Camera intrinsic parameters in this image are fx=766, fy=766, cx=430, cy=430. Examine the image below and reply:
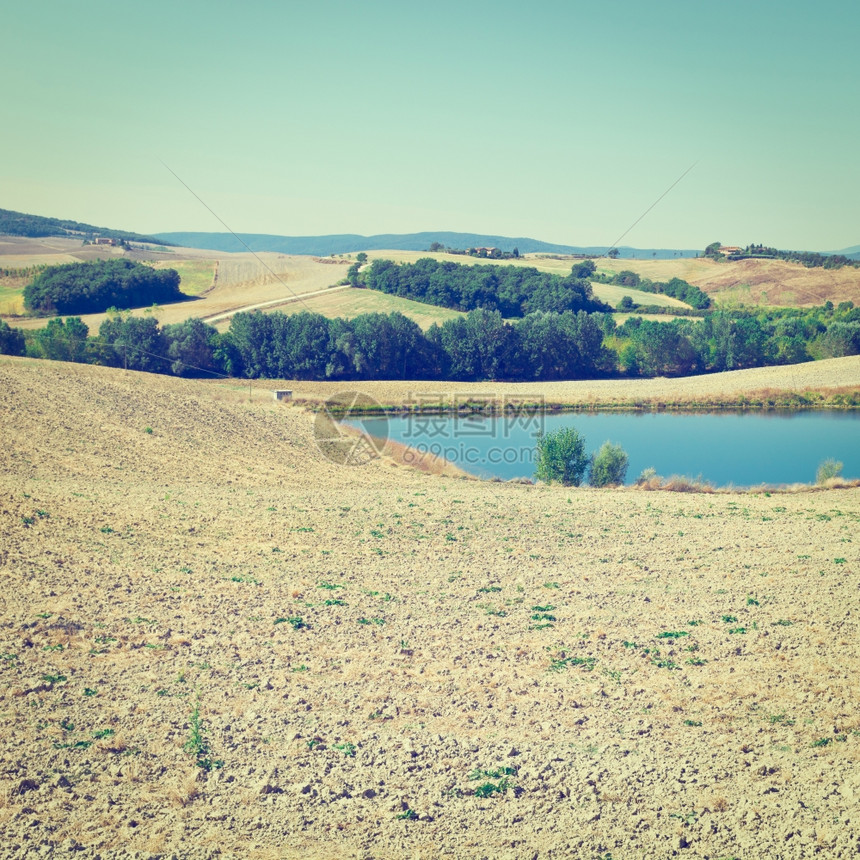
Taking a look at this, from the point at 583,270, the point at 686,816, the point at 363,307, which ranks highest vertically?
the point at 583,270

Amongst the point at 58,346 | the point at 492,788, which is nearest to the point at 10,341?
the point at 58,346

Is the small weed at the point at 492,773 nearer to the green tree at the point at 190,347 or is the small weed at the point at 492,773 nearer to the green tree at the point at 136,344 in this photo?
the green tree at the point at 190,347

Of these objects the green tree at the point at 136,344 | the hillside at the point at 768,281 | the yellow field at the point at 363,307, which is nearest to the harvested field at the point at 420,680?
the green tree at the point at 136,344

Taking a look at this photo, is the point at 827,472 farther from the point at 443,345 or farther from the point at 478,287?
the point at 478,287

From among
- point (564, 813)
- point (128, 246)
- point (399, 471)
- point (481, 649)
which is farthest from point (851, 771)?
point (128, 246)

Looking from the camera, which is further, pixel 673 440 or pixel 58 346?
pixel 58 346

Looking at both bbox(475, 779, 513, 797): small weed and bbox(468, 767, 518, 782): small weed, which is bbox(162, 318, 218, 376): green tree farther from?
bbox(475, 779, 513, 797): small weed

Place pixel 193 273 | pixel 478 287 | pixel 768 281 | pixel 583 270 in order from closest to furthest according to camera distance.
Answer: pixel 478 287 < pixel 193 273 < pixel 768 281 < pixel 583 270

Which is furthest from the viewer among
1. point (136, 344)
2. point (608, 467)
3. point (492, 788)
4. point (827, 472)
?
point (136, 344)

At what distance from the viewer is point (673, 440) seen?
50312 millimetres

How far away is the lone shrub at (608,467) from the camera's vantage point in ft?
117

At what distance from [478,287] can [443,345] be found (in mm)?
24131

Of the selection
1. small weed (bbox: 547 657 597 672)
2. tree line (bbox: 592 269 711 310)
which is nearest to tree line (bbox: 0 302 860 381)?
tree line (bbox: 592 269 711 310)

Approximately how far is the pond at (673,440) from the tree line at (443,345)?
56.8 ft
